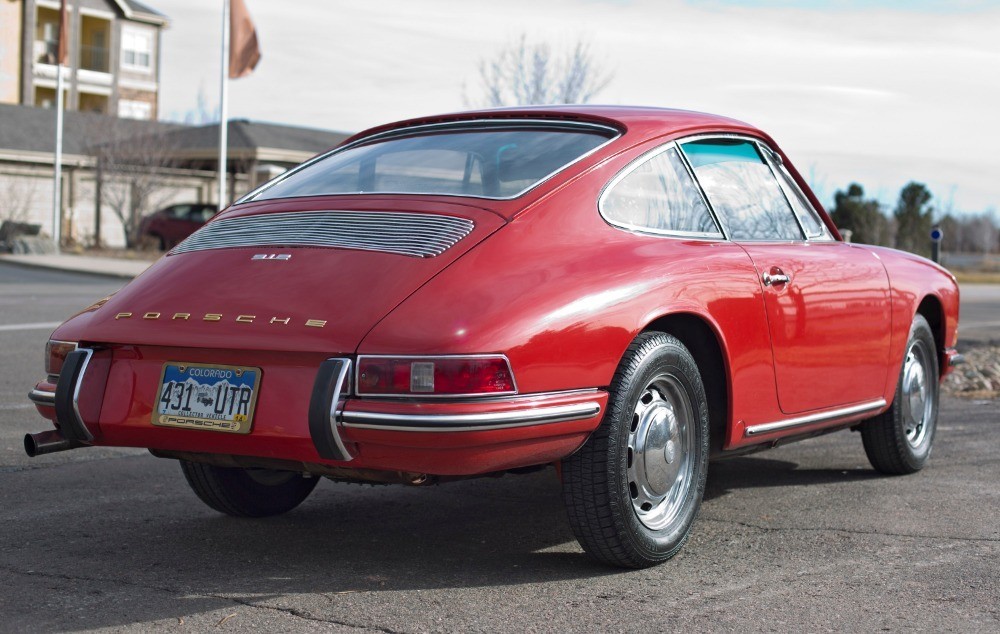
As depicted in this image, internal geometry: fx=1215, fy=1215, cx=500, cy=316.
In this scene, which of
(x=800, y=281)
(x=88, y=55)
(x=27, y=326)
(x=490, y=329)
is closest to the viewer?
(x=490, y=329)

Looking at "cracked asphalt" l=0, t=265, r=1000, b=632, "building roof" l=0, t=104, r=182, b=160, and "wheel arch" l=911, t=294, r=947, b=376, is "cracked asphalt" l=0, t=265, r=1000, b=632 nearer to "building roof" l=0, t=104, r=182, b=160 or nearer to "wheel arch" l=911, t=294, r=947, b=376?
"wheel arch" l=911, t=294, r=947, b=376

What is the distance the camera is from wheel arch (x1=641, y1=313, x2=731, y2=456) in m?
4.27

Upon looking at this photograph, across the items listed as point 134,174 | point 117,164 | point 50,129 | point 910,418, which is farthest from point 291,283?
point 50,129

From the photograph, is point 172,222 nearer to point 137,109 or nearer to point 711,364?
point 137,109

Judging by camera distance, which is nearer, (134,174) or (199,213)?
(199,213)

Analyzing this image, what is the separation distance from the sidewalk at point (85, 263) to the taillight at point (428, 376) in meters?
20.9

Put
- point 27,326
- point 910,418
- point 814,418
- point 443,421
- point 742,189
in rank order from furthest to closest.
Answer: point 27,326 → point 910,418 → point 742,189 → point 814,418 → point 443,421

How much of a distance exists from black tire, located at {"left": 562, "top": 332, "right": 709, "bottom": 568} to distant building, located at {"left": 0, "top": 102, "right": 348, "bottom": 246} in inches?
1231

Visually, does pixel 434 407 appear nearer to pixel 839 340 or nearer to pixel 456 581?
pixel 456 581

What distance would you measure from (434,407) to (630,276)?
0.90 m

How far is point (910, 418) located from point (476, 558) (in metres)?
2.71

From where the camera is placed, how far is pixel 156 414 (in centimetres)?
371

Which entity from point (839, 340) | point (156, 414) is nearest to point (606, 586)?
point (156, 414)

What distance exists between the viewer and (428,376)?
3.40m
